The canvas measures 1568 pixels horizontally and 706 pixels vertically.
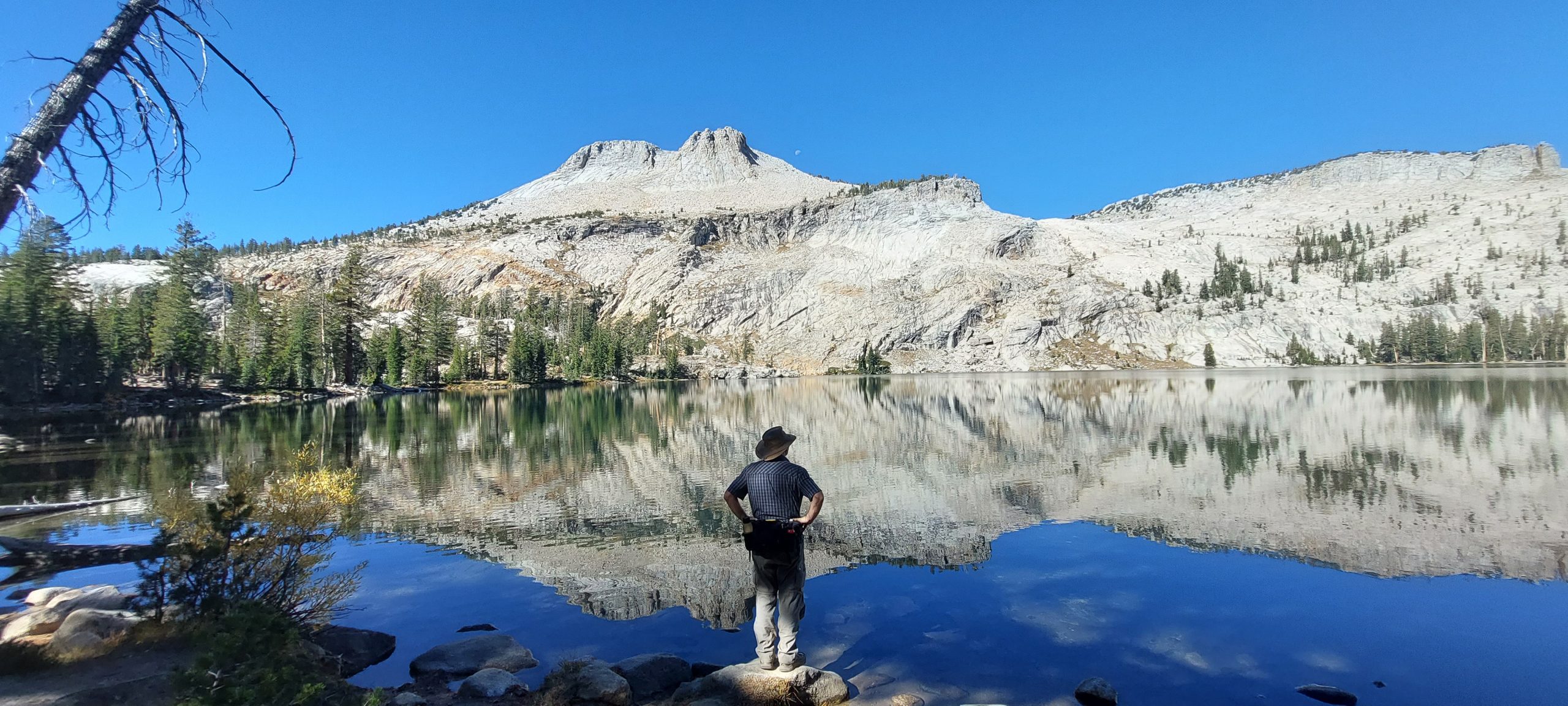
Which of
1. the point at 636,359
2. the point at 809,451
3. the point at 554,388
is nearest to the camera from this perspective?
the point at 809,451

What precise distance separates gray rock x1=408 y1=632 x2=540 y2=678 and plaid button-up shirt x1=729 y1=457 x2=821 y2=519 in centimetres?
406

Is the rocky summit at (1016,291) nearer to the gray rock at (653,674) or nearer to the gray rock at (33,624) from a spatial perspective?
the gray rock at (653,674)

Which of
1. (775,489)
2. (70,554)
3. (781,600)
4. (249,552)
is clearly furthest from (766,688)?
(70,554)

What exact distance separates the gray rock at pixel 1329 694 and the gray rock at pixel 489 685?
916 cm

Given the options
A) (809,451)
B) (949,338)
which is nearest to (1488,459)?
(809,451)

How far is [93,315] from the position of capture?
63938mm

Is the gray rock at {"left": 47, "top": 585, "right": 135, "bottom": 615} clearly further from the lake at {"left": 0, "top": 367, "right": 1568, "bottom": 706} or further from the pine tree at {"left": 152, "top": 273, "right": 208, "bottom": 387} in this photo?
the pine tree at {"left": 152, "top": 273, "right": 208, "bottom": 387}

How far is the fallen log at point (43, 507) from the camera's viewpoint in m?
15.6

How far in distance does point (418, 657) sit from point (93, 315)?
78.2 metres

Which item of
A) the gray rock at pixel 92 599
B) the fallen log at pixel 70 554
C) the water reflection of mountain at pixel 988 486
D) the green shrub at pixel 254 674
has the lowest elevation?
the water reflection of mountain at pixel 988 486

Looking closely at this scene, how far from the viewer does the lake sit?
9.69 metres

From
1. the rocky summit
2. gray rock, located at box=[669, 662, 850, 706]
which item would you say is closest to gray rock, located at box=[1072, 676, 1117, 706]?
gray rock, located at box=[669, 662, 850, 706]

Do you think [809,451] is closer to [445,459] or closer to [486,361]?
[445,459]

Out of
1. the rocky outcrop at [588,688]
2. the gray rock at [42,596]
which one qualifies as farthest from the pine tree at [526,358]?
Answer: the rocky outcrop at [588,688]
